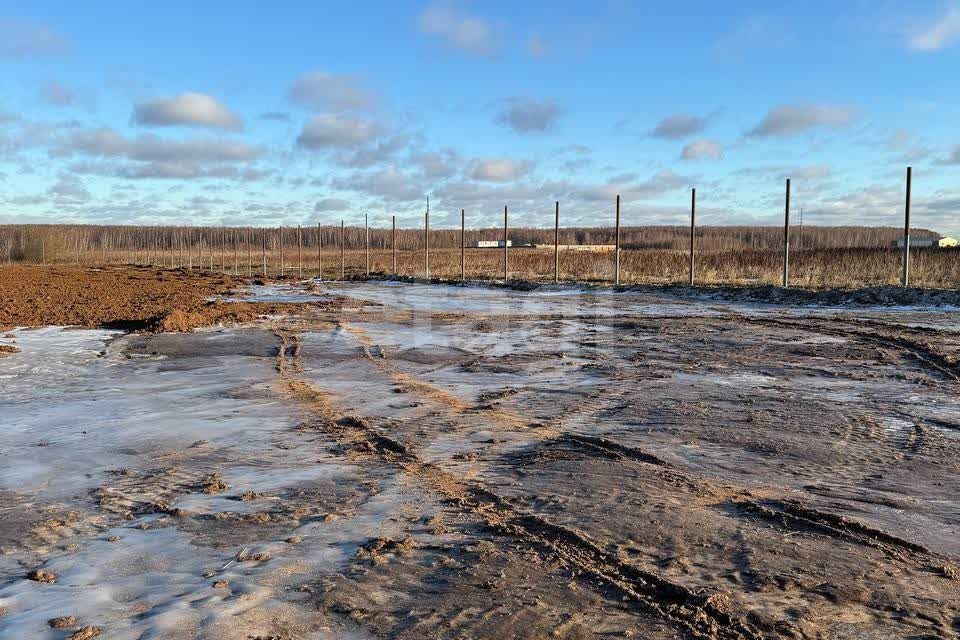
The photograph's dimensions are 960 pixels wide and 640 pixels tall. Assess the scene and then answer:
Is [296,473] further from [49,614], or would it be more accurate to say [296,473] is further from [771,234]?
[771,234]

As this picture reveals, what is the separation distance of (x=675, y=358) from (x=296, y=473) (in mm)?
6656

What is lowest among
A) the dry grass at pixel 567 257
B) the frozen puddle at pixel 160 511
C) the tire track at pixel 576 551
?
the frozen puddle at pixel 160 511

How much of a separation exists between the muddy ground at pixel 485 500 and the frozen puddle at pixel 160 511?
19 mm

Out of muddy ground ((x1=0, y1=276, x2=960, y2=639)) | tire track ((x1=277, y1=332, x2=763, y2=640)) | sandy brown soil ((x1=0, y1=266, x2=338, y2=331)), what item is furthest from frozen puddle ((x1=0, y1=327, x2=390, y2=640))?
sandy brown soil ((x1=0, y1=266, x2=338, y2=331))

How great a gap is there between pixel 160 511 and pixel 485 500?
1808mm

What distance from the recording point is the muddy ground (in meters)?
3.12

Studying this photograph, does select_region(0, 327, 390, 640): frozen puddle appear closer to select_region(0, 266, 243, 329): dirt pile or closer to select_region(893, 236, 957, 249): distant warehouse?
select_region(0, 266, 243, 329): dirt pile

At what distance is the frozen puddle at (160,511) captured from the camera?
3152mm

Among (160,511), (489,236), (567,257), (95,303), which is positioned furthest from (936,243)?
(489,236)

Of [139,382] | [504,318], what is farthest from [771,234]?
[139,382]

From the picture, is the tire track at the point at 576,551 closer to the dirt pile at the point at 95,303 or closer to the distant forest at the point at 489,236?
the dirt pile at the point at 95,303

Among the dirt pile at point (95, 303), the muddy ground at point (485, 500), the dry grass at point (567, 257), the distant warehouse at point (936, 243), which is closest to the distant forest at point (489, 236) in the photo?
the dry grass at point (567, 257)

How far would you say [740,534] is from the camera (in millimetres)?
3922

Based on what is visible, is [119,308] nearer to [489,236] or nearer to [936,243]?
[936,243]
